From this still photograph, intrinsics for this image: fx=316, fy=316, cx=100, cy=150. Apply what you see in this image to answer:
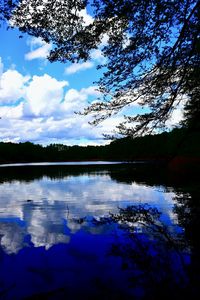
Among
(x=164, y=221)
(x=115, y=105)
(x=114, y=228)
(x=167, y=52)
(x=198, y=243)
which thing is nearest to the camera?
(x=167, y=52)

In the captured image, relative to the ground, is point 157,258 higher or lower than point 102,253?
higher

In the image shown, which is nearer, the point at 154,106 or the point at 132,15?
the point at 132,15

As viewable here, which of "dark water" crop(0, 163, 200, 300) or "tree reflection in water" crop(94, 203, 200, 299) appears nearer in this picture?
"tree reflection in water" crop(94, 203, 200, 299)

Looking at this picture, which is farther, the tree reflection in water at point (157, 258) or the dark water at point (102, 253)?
the dark water at point (102, 253)

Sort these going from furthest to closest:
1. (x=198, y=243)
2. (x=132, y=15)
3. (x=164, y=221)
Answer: (x=164, y=221) → (x=198, y=243) → (x=132, y=15)

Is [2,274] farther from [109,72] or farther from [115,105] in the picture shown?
[109,72]

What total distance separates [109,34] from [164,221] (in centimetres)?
1127

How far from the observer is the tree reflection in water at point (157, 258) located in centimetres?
851

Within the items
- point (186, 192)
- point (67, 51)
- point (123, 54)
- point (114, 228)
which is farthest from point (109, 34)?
point (186, 192)

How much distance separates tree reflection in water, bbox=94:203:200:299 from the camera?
851 cm

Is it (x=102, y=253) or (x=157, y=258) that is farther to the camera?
(x=102, y=253)

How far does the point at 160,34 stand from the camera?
32.0 feet

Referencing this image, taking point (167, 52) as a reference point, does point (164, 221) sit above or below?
below

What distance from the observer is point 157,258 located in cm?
1103
